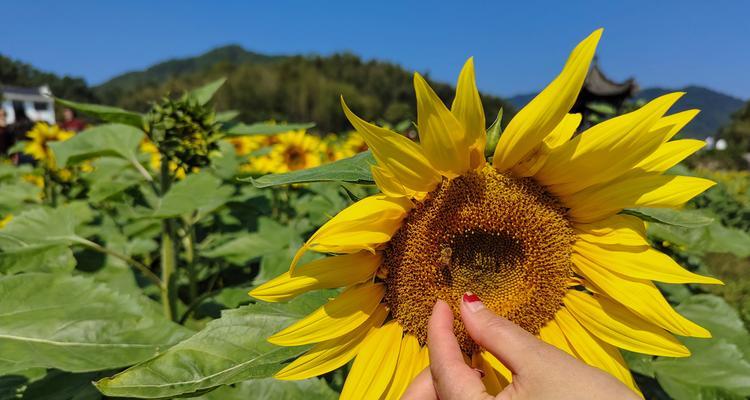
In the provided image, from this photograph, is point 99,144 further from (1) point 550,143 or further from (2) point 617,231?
(2) point 617,231

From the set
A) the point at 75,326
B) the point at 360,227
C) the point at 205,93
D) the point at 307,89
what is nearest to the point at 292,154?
the point at 205,93

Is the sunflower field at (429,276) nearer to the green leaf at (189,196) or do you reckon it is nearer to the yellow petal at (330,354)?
the yellow petal at (330,354)

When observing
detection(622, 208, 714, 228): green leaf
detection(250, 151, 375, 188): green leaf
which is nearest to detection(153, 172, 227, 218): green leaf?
detection(250, 151, 375, 188): green leaf

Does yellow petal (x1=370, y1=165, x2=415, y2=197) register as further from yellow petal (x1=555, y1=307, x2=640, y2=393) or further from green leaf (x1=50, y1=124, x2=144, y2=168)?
green leaf (x1=50, y1=124, x2=144, y2=168)

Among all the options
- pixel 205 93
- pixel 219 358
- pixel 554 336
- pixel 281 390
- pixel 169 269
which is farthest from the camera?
pixel 205 93

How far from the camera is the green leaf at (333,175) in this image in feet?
2.96

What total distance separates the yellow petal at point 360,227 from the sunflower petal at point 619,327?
0.44 m

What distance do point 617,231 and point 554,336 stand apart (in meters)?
0.26

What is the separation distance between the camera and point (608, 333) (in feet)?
3.50

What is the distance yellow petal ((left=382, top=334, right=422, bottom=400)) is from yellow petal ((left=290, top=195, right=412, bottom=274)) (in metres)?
0.26

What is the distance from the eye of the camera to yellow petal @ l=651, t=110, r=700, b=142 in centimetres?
93

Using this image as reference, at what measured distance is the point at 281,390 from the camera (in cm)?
138

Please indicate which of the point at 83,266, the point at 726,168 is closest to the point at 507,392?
the point at 83,266

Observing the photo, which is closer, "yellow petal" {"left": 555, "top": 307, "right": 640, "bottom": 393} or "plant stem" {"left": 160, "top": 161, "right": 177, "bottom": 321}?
"yellow petal" {"left": 555, "top": 307, "right": 640, "bottom": 393}
